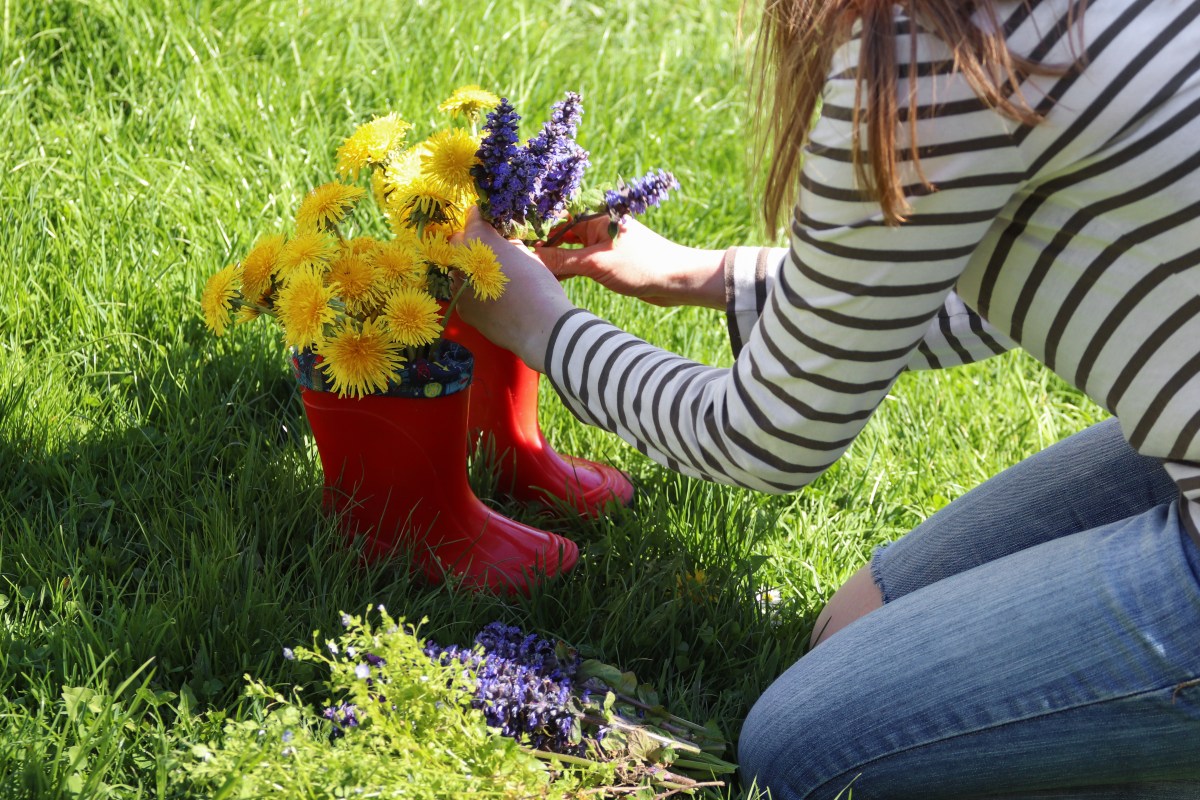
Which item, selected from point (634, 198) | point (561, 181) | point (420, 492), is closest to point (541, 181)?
point (561, 181)

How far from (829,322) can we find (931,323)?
59 centimetres

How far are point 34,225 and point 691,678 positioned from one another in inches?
58.5

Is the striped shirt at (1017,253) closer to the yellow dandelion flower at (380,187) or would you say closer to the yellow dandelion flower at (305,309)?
the yellow dandelion flower at (305,309)

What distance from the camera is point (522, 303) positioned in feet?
5.16

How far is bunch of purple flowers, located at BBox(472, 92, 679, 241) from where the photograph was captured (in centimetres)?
162

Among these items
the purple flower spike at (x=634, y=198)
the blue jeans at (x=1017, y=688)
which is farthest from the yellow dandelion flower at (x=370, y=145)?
the blue jeans at (x=1017, y=688)

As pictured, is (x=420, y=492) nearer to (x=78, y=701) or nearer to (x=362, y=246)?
(x=362, y=246)

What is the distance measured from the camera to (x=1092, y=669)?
1.29 m

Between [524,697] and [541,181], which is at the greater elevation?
[541,181]

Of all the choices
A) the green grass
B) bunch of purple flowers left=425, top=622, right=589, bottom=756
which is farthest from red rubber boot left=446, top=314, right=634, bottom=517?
bunch of purple flowers left=425, top=622, right=589, bottom=756

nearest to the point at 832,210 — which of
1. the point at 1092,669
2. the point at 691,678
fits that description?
the point at 1092,669

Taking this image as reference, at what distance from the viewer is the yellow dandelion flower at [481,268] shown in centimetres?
151

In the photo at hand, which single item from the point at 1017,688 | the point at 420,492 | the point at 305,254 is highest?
the point at 305,254

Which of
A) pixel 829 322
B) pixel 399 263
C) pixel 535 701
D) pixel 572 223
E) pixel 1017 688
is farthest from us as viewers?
pixel 572 223
